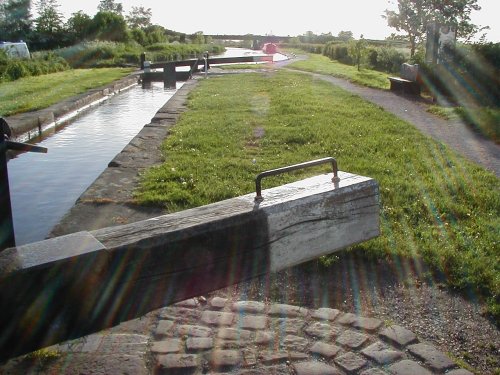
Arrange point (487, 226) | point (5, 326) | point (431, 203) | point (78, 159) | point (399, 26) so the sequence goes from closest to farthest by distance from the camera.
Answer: point (5, 326) → point (487, 226) → point (431, 203) → point (78, 159) → point (399, 26)

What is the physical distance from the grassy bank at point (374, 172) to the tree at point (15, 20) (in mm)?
42073

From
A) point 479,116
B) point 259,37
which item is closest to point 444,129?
point 479,116

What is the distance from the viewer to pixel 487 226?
4.25m

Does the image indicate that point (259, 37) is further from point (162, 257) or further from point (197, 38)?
point (162, 257)

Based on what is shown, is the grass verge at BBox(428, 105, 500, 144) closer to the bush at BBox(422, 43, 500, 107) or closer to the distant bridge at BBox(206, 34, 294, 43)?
the bush at BBox(422, 43, 500, 107)

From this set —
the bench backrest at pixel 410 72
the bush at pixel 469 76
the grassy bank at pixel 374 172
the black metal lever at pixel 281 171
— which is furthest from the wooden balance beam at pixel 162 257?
the bench backrest at pixel 410 72

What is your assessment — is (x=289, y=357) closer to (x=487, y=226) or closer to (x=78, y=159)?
(x=487, y=226)

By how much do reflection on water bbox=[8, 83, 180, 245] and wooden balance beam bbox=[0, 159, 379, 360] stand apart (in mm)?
2662

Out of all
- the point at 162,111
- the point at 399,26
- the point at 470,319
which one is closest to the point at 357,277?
the point at 470,319

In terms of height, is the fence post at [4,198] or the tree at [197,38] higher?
the tree at [197,38]

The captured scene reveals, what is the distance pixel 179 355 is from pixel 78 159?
5446 mm

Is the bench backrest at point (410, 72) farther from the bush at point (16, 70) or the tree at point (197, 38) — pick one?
the tree at point (197, 38)

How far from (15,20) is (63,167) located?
164ft

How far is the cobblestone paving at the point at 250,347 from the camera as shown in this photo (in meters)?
2.41
